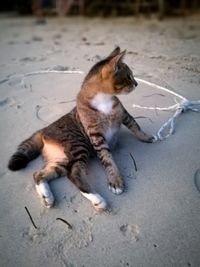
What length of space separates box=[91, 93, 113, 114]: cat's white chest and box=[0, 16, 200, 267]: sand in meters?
0.44

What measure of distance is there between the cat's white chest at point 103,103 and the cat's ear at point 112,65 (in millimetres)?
204

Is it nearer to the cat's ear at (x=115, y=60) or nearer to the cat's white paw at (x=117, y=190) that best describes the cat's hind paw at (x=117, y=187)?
the cat's white paw at (x=117, y=190)

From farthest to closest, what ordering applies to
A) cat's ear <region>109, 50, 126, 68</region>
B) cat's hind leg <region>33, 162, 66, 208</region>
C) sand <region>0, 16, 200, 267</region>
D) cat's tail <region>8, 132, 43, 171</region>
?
cat's tail <region>8, 132, 43, 171</region>
cat's ear <region>109, 50, 126, 68</region>
cat's hind leg <region>33, 162, 66, 208</region>
sand <region>0, 16, 200, 267</region>

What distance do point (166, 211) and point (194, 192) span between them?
31 centimetres

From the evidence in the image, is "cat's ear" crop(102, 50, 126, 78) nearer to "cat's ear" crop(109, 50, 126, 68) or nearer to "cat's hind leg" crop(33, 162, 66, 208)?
"cat's ear" crop(109, 50, 126, 68)

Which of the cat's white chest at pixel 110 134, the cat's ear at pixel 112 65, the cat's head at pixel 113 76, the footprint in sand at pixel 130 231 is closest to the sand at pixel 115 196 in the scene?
the footprint in sand at pixel 130 231

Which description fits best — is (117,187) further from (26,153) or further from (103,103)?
(26,153)

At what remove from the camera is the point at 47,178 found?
2.79 meters

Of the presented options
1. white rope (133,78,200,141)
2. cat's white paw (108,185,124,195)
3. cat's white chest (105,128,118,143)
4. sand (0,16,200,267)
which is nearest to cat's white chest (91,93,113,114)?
cat's white chest (105,128,118,143)

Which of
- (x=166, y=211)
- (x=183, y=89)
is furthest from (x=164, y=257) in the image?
(x=183, y=89)

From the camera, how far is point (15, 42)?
6668 millimetres

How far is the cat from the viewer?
279cm

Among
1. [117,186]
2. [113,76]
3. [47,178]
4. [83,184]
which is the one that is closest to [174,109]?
[113,76]

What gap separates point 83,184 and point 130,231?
56cm
